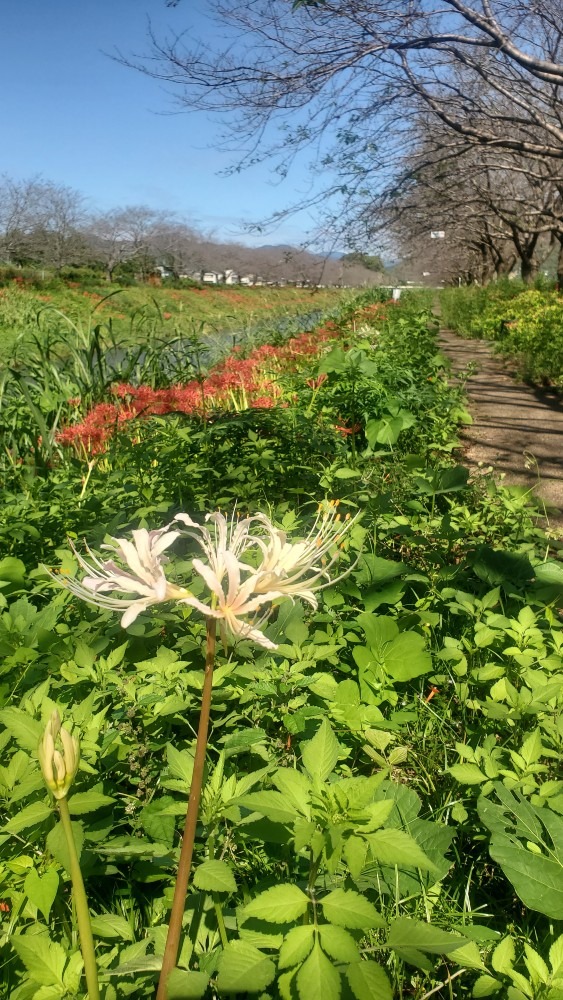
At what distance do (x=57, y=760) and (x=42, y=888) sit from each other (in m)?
0.60

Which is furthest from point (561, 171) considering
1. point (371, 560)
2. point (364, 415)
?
point (371, 560)

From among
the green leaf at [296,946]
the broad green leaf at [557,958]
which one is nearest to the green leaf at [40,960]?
the green leaf at [296,946]

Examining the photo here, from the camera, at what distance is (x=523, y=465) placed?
488cm

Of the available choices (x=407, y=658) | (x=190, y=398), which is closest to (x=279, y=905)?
(x=407, y=658)

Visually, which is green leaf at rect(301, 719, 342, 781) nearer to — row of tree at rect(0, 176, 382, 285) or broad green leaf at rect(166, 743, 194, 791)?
broad green leaf at rect(166, 743, 194, 791)

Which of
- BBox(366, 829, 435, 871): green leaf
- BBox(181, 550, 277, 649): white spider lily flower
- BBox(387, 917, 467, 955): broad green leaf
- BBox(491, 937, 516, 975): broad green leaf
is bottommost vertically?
BBox(491, 937, 516, 975): broad green leaf

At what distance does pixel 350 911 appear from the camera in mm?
773

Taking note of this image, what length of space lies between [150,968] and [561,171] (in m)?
16.9

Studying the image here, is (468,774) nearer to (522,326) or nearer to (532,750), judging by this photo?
(532,750)

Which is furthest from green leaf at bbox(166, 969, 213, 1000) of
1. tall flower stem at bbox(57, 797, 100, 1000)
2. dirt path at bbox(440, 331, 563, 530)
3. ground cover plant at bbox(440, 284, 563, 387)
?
ground cover plant at bbox(440, 284, 563, 387)

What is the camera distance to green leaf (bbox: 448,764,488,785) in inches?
50.4

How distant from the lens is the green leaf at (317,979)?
71 centimetres

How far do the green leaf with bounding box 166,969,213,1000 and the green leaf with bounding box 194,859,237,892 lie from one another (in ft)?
0.40

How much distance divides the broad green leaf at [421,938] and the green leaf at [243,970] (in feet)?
0.55
